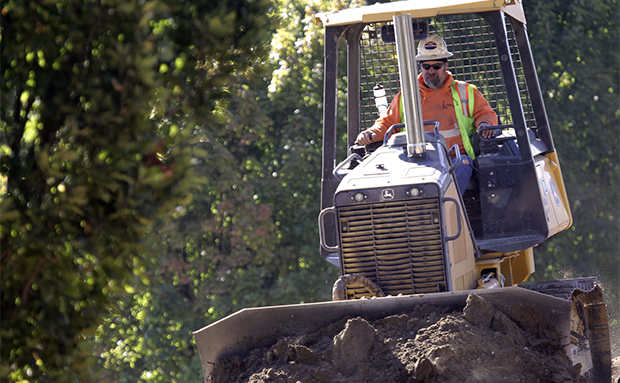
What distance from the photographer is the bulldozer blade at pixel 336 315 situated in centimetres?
453

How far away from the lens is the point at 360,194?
5.14 metres

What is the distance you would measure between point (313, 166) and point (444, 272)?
27.3ft

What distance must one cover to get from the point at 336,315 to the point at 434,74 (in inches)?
111

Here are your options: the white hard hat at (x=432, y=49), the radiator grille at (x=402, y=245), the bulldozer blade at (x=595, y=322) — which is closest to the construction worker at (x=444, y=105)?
the white hard hat at (x=432, y=49)

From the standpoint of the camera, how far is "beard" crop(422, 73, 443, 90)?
22.1ft

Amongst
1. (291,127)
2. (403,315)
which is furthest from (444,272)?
(291,127)

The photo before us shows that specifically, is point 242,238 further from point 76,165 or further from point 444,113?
point 76,165

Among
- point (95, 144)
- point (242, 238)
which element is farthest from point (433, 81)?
point (242, 238)

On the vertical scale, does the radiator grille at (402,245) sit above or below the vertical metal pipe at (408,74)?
below

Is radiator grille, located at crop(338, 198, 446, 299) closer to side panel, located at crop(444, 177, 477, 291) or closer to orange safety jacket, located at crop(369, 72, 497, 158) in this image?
side panel, located at crop(444, 177, 477, 291)

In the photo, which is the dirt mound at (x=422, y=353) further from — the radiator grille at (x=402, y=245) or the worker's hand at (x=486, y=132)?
the worker's hand at (x=486, y=132)

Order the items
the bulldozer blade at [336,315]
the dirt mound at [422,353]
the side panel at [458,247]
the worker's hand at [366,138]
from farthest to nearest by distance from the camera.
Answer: the worker's hand at [366,138] < the side panel at [458,247] < the bulldozer blade at [336,315] < the dirt mound at [422,353]

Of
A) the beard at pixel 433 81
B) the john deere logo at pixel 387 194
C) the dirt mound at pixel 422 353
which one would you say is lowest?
the dirt mound at pixel 422 353

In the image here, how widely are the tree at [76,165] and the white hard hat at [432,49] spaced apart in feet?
14.0
